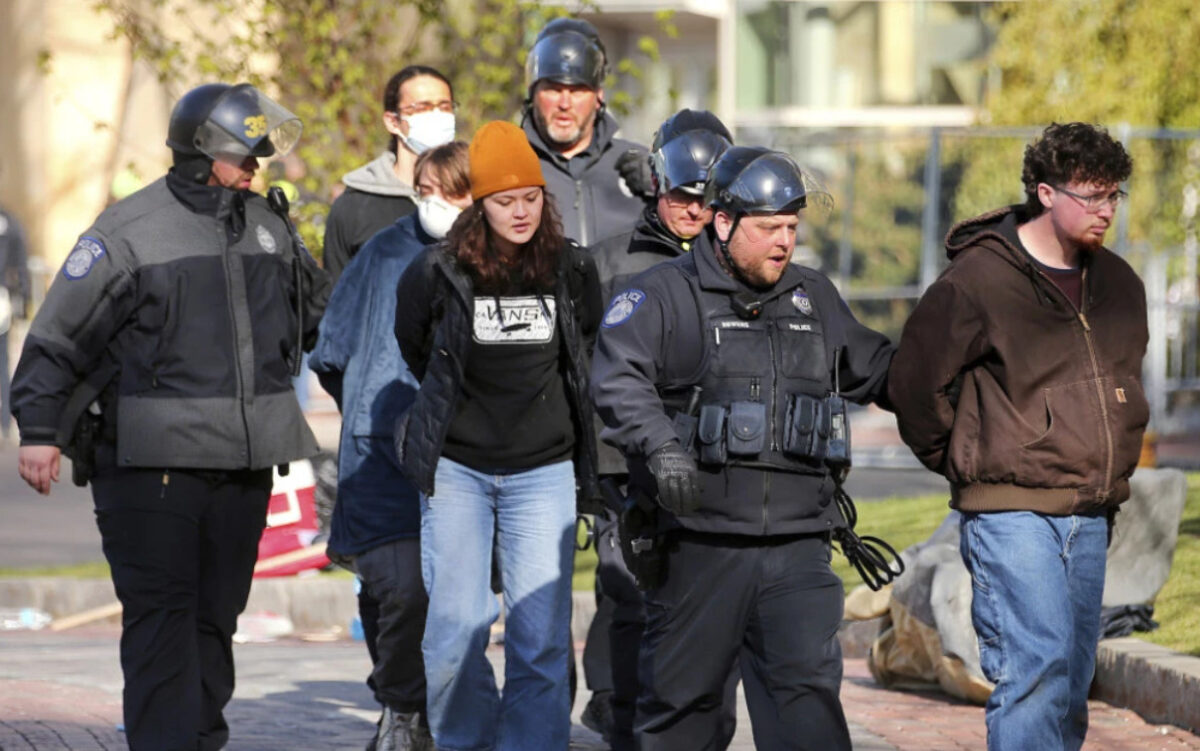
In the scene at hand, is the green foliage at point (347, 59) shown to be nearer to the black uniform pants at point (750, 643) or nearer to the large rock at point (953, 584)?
the large rock at point (953, 584)

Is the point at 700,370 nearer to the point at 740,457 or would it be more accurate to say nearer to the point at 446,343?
the point at 740,457

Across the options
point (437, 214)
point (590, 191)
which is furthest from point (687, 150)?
point (590, 191)

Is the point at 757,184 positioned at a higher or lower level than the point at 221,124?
lower

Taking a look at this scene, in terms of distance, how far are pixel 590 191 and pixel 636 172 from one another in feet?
0.89

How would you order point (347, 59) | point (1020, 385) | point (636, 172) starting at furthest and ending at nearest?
point (347, 59) < point (636, 172) < point (1020, 385)

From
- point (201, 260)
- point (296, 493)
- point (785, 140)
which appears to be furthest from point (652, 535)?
point (785, 140)

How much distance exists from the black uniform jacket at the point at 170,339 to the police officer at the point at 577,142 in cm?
145

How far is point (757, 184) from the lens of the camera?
538 centimetres

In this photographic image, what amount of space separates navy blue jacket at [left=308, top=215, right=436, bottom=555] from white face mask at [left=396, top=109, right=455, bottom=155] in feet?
1.73

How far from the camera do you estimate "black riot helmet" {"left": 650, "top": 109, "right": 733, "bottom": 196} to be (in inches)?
260

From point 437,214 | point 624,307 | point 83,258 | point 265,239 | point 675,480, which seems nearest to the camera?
point 675,480

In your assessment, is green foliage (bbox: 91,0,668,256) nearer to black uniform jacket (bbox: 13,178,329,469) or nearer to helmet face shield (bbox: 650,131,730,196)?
helmet face shield (bbox: 650,131,730,196)

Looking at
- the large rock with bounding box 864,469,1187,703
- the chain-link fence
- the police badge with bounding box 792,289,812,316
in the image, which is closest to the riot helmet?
the police badge with bounding box 792,289,812,316

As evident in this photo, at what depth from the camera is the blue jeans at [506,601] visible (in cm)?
622
